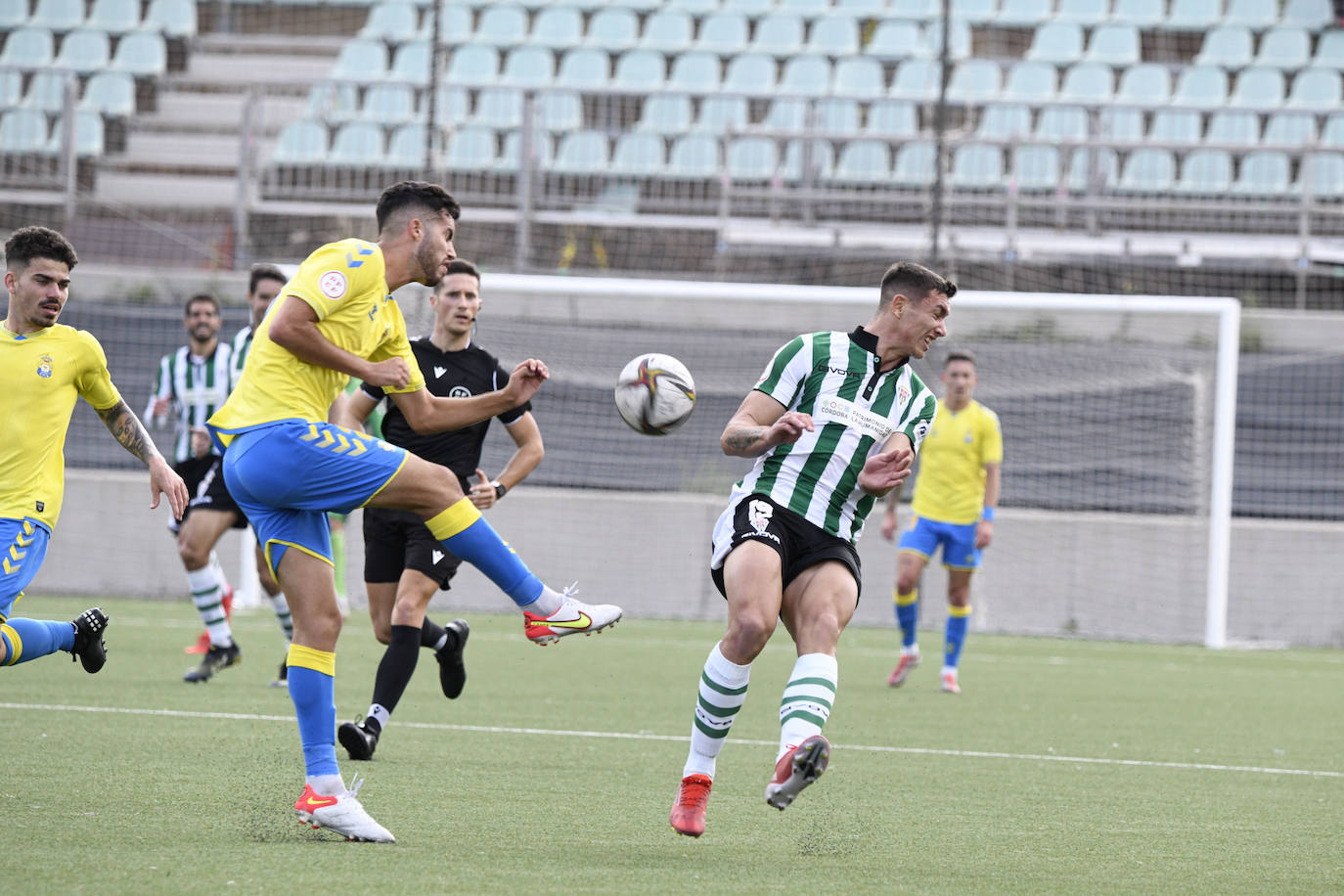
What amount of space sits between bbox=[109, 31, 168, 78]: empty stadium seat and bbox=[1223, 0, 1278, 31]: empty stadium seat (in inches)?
585

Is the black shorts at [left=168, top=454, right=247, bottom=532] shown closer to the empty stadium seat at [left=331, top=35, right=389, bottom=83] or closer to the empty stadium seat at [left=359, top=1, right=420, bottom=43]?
the empty stadium seat at [left=331, top=35, right=389, bottom=83]

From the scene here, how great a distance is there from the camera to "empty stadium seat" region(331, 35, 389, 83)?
20906 mm

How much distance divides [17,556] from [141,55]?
17.7 metres

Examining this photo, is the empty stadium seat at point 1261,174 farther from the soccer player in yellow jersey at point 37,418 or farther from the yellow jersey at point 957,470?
the soccer player in yellow jersey at point 37,418

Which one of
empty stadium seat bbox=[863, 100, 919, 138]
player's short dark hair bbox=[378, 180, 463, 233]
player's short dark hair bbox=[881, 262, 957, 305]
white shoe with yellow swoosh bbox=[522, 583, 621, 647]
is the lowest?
white shoe with yellow swoosh bbox=[522, 583, 621, 647]

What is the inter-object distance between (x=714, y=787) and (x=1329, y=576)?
1044 centimetres

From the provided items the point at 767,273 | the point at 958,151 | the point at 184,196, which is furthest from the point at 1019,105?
the point at 184,196

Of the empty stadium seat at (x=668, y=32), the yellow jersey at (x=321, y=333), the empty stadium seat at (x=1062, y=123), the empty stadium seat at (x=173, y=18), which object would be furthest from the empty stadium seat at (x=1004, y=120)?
the yellow jersey at (x=321, y=333)

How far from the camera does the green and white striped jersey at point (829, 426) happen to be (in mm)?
5344

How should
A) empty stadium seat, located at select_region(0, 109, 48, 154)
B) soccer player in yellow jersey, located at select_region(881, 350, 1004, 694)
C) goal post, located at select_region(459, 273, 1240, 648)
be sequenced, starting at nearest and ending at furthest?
soccer player in yellow jersey, located at select_region(881, 350, 1004, 694) → goal post, located at select_region(459, 273, 1240, 648) → empty stadium seat, located at select_region(0, 109, 48, 154)

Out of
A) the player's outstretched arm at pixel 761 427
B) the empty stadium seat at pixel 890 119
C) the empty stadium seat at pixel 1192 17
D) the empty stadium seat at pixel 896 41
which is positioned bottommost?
the player's outstretched arm at pixel 761 427

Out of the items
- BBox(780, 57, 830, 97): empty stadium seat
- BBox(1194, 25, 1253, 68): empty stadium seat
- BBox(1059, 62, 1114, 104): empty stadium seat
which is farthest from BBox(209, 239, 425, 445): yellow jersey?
BBox(1194, 25, 1253, 68): empty stadium seat

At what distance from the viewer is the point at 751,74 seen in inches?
810

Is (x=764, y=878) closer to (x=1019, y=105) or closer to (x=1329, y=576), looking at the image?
(x=1329, y=576)
